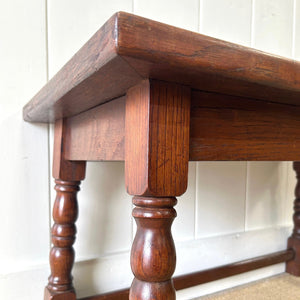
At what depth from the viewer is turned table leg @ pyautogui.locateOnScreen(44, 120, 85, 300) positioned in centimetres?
62

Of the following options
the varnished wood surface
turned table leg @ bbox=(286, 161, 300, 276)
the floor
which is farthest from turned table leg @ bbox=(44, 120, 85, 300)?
turned table leg @ bbox=(286, 161, 300, 276)

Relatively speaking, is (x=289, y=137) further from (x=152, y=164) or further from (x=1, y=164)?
(x=1, y=164)

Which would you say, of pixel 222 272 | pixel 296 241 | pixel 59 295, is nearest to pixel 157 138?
pixel 59 295

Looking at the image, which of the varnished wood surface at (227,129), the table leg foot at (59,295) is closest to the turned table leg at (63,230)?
the table leg foot at (59,295)

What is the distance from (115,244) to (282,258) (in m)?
0.60

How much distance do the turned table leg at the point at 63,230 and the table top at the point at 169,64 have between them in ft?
0.94

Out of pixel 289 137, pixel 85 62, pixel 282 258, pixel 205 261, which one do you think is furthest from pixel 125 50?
pixel 282 258

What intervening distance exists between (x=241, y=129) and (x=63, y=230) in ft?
1.45

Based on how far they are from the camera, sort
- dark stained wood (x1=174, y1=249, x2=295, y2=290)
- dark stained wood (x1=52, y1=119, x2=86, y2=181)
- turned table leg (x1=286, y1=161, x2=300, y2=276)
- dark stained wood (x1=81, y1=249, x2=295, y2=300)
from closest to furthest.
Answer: dark stained wood (x1=52, y1=119, x2=86, y2=181)
dark stained wood (x1=81, y1=249, x2=295, y2=300)
dark stained wood (x1=174, y1=249, x2=295, y2=290)
turned table leg (x1=286, y1=161, x2=300, y2=276)

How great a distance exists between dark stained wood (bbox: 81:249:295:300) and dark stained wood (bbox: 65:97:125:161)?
0.38 metres

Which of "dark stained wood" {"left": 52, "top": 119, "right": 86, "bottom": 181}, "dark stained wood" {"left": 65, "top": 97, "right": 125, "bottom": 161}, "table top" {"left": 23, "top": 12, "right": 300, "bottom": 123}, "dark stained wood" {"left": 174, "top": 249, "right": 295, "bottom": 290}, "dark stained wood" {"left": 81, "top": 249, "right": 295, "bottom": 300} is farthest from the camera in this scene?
"dark stained wood" {"left": 174, "top": 249, "right": 295, "bottom": 290}

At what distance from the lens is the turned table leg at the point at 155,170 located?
0.91 ft

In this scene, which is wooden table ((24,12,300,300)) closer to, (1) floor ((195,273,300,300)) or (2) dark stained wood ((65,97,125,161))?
(2) dark stained wood ((65,97,125,161))

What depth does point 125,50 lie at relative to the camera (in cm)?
22
